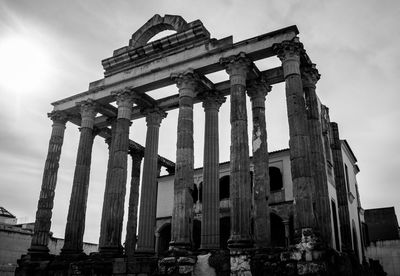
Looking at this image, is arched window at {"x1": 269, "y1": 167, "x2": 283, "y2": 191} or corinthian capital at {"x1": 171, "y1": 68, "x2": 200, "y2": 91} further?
arched window at {"x1": 269, "y1": 167, "x2": 283, "y2": 191}

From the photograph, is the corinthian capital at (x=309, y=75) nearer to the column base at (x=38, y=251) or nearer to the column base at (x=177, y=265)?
the column base at (x=177, y=265)

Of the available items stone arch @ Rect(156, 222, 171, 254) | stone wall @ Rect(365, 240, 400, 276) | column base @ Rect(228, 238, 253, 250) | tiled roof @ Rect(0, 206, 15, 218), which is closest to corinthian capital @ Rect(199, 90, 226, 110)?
column base @ Rect(228, 238, 253, 250)

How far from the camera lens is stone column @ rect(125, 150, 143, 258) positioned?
21109 millimetres

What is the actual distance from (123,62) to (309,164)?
473 inches

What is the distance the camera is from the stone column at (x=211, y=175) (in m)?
16.9

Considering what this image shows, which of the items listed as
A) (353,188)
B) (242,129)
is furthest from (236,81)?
(353,188)

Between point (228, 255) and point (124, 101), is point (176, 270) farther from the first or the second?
point (124, 101)

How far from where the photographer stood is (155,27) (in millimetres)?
20500

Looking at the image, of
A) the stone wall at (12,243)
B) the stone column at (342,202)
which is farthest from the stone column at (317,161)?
the stone wall at (12,243)

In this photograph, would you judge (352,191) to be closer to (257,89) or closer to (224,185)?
(224,185)

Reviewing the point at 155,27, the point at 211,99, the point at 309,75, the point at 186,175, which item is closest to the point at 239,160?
the point at 186,175

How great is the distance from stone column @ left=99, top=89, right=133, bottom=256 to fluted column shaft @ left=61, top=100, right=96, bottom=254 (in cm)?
153

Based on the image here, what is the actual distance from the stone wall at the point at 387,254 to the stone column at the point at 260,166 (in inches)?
758

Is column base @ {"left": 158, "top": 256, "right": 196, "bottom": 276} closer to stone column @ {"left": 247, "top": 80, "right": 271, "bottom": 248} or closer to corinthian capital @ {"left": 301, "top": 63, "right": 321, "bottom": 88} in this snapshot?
stone column @ {"left": 247, "top": 80, "right": 271, "bottom": 248}
